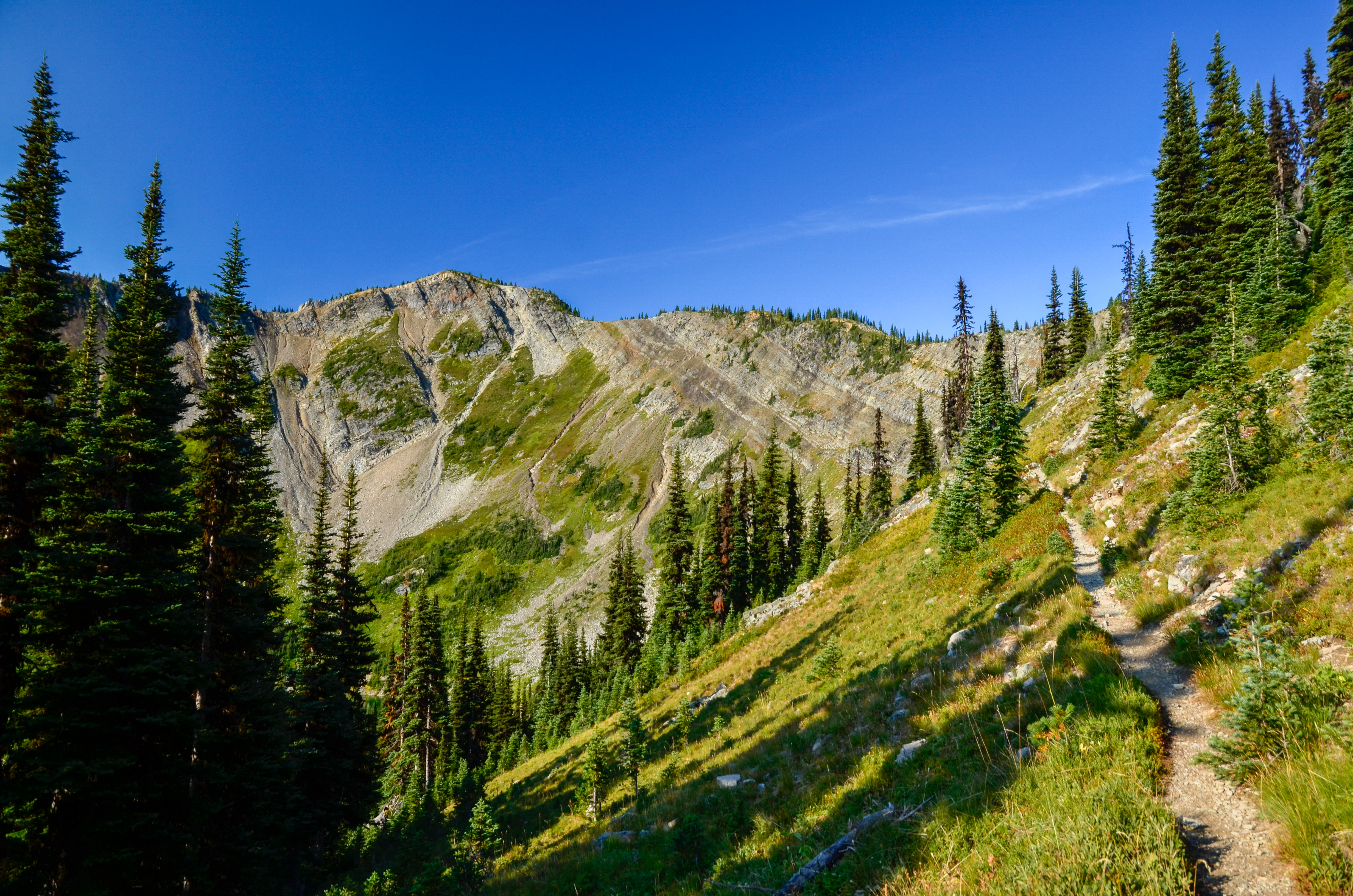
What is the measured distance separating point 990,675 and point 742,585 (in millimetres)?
44071

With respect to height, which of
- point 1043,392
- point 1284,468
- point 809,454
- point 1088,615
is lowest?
point 1088,615

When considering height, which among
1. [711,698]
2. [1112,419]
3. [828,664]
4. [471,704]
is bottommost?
[471,704]

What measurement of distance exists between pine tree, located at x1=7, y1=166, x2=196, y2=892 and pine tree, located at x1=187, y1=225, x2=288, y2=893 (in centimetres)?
109

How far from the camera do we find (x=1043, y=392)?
59.1m

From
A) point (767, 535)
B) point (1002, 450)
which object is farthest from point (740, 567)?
point (1002, 450)

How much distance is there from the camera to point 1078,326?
69625mm

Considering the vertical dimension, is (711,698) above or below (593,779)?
below

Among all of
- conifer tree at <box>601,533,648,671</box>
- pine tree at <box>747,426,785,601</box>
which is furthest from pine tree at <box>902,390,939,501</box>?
conifer tree at <box>601,533,648,671</box>

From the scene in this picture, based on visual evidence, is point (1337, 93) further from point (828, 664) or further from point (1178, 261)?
point (828, 664)

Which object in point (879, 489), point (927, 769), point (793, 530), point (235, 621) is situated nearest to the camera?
point (927, 769)

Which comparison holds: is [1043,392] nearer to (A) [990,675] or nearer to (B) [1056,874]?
(A) [990,675]

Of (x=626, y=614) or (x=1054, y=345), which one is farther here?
(x=1054, y=345)

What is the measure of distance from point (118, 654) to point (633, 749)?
48.2 feet

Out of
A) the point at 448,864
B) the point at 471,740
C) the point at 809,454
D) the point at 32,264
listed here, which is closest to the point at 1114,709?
the point at 448,864
